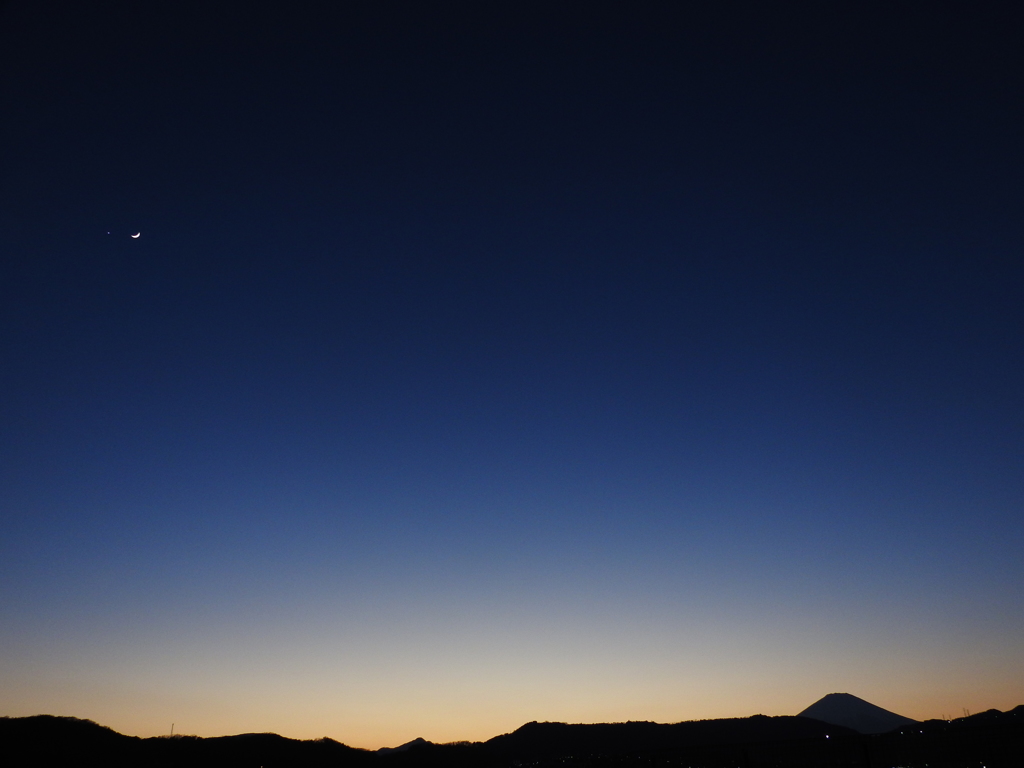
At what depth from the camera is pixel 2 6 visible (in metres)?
6.24

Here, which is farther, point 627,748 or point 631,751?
point 627,748

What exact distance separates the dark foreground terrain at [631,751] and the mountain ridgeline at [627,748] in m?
0.04

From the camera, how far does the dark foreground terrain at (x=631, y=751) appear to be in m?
15.0

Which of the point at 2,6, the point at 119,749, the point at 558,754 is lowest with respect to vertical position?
the point at 558,754

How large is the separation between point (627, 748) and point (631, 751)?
101 metres

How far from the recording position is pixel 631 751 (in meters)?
93.6

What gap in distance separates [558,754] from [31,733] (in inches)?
5445

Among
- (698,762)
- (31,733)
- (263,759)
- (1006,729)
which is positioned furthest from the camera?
(263,759)

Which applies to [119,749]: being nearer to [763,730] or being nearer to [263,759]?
[263,759]

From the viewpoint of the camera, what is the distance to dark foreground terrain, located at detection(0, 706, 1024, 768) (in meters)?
15.0

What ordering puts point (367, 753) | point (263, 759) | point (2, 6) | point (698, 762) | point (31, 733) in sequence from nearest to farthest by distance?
point (2, 6)
point (698, 762)
point (31, 733)
point (263, 759)
point (367, 753)

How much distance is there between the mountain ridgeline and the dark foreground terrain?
0.12 feet

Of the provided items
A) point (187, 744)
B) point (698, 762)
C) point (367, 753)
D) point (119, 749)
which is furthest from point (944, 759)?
point (367, 753)

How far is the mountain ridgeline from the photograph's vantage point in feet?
49.3
